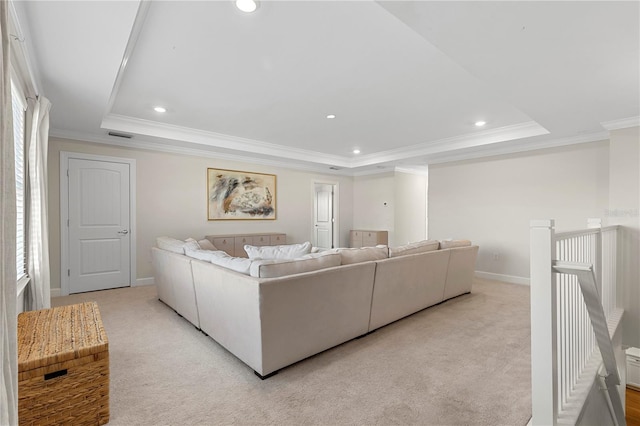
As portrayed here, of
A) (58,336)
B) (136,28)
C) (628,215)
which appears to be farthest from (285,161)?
(628,215)

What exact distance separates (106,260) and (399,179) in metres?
6.15

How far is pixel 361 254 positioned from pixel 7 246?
92.0 inches

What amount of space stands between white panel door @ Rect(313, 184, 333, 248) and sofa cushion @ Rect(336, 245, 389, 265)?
477cm

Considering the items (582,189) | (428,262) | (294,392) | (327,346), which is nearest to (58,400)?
(294,392)

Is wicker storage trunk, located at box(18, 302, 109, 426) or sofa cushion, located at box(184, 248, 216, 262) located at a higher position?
sofa cushion, located at box(184, 248, 216, 262)

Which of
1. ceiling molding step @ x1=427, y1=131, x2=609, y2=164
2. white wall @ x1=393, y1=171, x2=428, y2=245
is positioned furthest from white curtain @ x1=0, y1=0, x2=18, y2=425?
white wall @ x1=393, y1=171, x2=428, y2=245

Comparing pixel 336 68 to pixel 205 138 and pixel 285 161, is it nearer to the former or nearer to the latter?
pixel 205 138

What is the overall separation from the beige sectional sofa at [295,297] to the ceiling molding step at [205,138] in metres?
1.99

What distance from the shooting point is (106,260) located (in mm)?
4516

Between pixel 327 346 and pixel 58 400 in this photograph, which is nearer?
pixel 58 400

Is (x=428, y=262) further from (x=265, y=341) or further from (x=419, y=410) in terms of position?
(x=265, y=341)

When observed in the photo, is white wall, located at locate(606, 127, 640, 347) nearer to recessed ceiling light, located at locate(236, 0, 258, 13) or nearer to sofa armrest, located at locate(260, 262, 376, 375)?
sofa armrest, located at locate(260, 262, 376, 375)

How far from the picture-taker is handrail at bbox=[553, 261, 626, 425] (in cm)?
131

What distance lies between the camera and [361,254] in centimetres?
283
